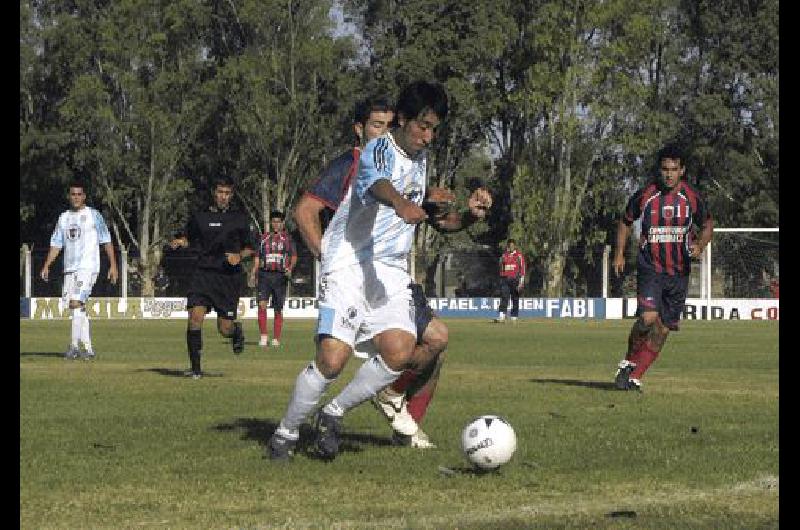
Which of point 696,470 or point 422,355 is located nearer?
point 696,470

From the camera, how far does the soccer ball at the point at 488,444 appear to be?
27.2 ft

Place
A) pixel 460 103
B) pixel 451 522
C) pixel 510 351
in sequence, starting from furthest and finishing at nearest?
pixel 460 103 < pixel 510 351 < pixel 451 522

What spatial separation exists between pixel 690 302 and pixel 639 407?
3790cm

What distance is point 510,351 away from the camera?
2430 centimetres

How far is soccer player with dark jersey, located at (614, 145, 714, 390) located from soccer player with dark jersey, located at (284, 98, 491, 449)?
5.39m

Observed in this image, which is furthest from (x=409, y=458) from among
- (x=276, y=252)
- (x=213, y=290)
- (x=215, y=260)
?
(x=276, y=252)

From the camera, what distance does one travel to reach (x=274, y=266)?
26.7m

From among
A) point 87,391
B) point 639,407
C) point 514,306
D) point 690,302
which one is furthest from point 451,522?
point 690,302

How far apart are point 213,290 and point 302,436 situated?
746 centimetres

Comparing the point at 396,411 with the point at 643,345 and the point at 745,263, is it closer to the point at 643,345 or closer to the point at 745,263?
the point at 643,345

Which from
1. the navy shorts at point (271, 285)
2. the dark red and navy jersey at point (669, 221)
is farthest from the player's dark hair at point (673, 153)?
the navy shorts at point (271, 285)

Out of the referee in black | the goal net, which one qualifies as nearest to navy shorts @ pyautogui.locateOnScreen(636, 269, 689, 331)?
the referee in black
